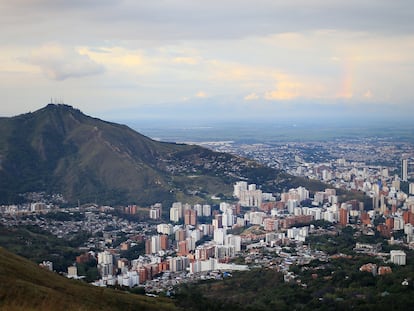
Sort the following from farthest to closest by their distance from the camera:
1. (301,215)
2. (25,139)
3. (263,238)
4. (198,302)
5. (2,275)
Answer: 1. (25,139)
2. (301,215)
3. (263,238)
4. (198,302)
5. (2,275)

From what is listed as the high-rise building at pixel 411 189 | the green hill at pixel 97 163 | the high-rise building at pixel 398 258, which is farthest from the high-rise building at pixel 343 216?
the high-rise building at pixel 411 189

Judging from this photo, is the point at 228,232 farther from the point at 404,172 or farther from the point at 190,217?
the point at 404,172

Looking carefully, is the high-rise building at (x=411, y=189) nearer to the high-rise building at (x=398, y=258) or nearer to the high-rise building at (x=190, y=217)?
the high-rise building at (x=190, y=217)

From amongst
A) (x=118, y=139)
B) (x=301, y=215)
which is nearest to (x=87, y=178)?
(x=118, y=139)

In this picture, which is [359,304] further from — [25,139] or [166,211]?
[25,139]

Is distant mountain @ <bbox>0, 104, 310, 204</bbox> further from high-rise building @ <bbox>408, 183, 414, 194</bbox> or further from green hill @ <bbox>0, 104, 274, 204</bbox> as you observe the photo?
high-rise building @ <bbox>408, 183, 414, 194</bbox>
